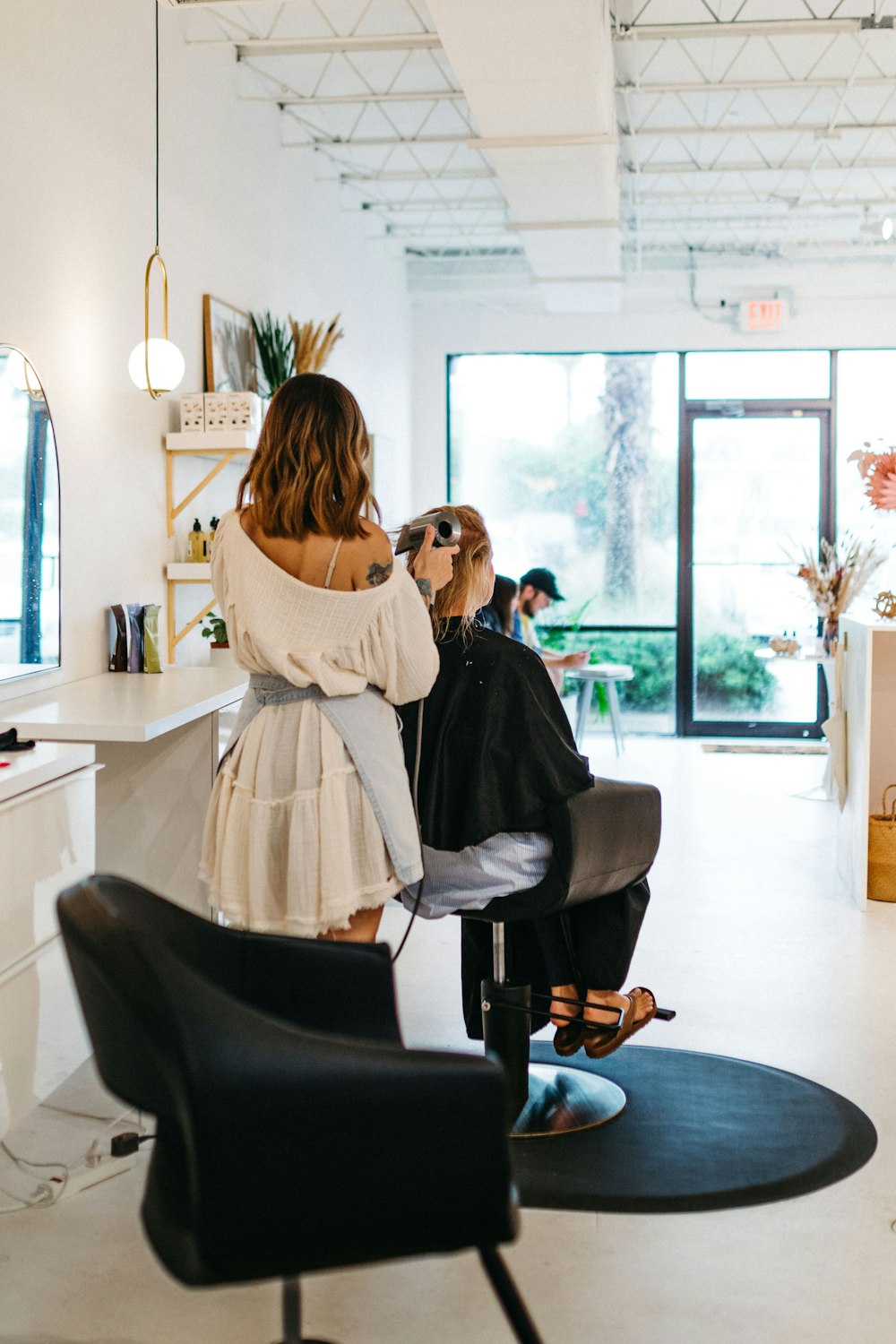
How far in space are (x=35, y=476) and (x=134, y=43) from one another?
5.59 feet

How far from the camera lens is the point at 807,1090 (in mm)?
2809

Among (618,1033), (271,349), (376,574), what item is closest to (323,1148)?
(376,574)

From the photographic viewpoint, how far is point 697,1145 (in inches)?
99.0

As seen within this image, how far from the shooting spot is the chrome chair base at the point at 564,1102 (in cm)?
257

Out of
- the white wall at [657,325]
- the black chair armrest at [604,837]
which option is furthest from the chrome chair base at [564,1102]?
the white wall at [657,325]

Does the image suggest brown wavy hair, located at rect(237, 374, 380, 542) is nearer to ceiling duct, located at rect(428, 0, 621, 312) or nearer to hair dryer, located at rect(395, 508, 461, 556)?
hair dryer, located at rect(395, 508, 461, 556)

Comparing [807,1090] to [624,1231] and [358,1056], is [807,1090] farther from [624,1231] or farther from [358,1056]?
[358,1056]

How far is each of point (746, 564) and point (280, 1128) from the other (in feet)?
27.2

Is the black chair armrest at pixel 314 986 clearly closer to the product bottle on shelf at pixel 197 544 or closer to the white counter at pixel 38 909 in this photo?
the white counter at pixel 38 909

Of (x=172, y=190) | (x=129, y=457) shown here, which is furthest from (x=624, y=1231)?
(x=172, y=190)

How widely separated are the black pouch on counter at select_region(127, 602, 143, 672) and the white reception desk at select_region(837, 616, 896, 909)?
235 cm

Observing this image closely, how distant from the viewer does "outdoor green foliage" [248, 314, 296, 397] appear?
18.2ft

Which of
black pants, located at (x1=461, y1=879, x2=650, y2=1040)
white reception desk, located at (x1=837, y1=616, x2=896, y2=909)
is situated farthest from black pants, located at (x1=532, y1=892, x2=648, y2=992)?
white reception desk, located at (x1=837, y1=616, x2=896, y2=909)

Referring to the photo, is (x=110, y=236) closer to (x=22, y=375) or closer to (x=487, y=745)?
(x=22, y=375)
